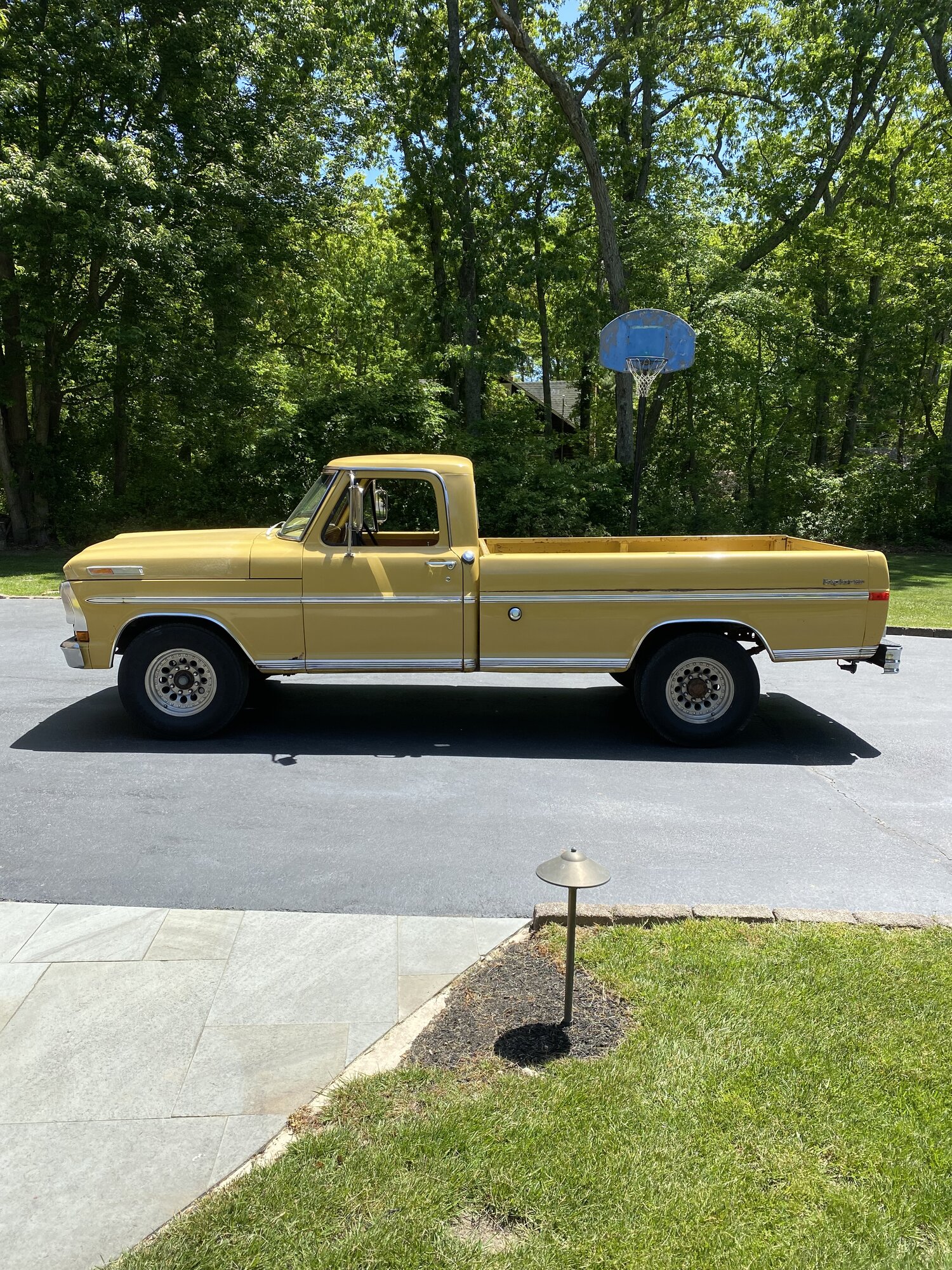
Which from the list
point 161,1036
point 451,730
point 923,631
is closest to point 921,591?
point 923,631

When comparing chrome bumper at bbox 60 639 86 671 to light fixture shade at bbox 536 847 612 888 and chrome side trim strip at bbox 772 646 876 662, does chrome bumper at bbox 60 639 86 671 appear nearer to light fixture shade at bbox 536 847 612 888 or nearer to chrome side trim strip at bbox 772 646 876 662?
light fixture shade at bbox 536 847 612 888

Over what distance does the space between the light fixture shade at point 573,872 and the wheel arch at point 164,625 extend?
4339 millimetres

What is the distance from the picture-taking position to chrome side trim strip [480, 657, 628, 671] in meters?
7.14

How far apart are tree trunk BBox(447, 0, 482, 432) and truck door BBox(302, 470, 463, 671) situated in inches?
561

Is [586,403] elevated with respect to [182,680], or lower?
elevated

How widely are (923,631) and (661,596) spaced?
6.49 meters

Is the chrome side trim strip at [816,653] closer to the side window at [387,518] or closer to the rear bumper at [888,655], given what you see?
the rear bumper at [888,655]

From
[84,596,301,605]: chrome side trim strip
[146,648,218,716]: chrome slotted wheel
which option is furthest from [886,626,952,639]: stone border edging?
[146,648,218,716]: chrome slotted wheel

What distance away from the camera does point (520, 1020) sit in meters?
3.67

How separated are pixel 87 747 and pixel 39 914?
8.68ft

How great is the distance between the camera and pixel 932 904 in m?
4.73

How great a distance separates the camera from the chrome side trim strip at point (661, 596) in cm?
703

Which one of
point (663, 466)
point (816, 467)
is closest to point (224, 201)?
point (663, 466)

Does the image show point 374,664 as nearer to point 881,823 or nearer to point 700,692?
point 700,692
